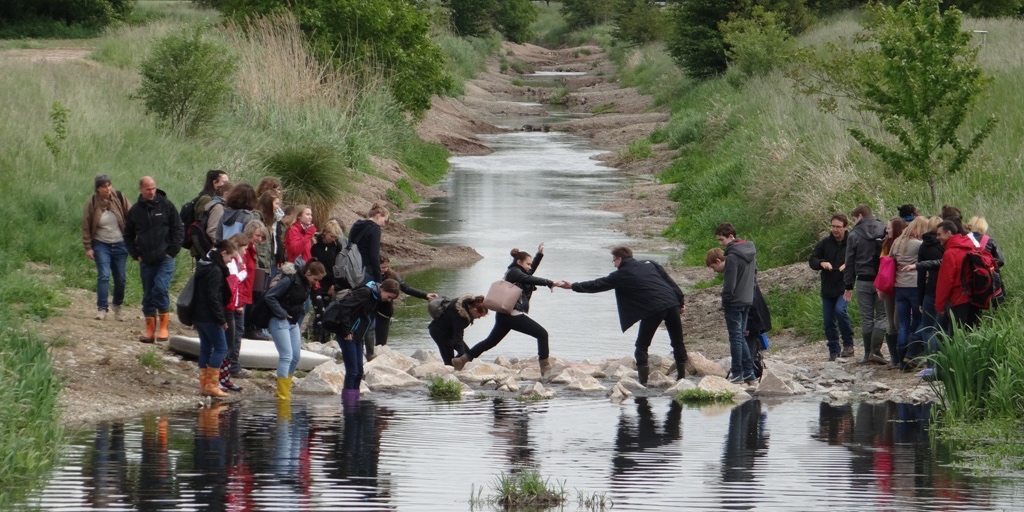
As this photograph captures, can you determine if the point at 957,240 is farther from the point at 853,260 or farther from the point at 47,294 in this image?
the point at 47,294

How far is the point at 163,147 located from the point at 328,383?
403 inches

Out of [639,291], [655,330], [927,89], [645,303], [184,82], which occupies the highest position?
[927,89]

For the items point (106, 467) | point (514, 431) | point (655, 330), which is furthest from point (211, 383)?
point (655, 330)

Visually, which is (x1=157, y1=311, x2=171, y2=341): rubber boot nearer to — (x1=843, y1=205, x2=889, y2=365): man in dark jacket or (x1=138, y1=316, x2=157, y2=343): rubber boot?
(x1=138, y1=316, x2=157, y2=343): rubber boot

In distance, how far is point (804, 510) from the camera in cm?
902

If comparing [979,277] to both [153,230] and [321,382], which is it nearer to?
[321,382]

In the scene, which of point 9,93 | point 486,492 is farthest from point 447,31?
point 486,492

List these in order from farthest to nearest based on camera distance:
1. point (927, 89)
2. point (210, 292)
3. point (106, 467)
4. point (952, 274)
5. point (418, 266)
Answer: point (418, 266) < point (927, 89) < point (952, 274) < point (210, 292) < point (106, 467)

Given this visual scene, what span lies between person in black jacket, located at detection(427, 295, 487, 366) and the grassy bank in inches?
152

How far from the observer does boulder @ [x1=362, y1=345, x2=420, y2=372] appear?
574 inches

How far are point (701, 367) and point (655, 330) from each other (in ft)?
3.18

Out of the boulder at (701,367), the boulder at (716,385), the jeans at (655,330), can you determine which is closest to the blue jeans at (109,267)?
the jeans at (655,330)

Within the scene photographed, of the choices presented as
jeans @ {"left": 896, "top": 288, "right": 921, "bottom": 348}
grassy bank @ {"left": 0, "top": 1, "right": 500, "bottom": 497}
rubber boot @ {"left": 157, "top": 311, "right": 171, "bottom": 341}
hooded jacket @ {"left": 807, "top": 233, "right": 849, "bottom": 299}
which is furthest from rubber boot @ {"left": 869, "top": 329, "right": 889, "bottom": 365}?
grassy bank @ {"left": 0, "top": 1, "right": 500, "bottom": 497}

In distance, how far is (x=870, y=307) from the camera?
592 inches
